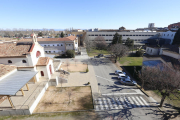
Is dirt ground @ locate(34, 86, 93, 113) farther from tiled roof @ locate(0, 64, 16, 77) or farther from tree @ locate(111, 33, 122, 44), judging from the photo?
tree @ locate(111, 33, 122, 44)

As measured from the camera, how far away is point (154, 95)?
18750mm

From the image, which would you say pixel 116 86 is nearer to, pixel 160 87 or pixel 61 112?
pixel 160 87

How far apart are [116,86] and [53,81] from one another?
15.1 meters

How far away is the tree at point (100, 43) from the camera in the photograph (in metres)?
59.5

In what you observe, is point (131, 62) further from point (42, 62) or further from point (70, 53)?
point (42, 62)

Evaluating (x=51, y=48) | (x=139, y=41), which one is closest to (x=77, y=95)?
(x=51, y=48)

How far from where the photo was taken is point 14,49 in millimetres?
20766

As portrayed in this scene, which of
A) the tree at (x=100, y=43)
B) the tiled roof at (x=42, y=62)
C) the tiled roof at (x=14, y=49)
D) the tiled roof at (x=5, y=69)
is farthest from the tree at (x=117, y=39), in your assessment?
the tiled roof at (x=5, y=69)

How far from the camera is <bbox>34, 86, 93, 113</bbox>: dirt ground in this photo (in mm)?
15735

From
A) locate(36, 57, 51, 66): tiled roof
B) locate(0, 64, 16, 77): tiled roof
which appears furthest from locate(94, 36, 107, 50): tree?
locate(0, 64, 16, 77): tiled roof

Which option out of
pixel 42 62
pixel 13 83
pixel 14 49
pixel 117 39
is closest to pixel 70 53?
pixel 42 62

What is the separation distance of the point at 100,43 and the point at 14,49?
152ft

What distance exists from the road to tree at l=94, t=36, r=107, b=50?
3883 cm

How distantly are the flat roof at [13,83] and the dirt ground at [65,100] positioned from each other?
184 inches
